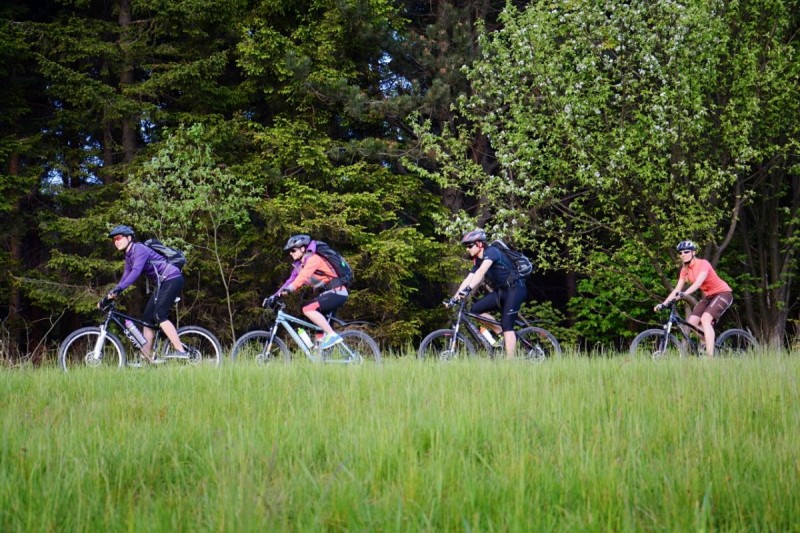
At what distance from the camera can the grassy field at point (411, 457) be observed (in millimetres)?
3188

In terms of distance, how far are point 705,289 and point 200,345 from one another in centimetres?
759

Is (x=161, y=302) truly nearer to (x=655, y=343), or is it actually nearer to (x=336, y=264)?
(x=336, y=264)

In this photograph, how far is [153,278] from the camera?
10562 mm

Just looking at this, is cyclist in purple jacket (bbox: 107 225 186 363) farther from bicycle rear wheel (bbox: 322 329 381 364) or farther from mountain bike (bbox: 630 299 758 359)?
mountain bike (bbox: 630 299 758 359)

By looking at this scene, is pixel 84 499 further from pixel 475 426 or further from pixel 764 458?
pixel 764 458

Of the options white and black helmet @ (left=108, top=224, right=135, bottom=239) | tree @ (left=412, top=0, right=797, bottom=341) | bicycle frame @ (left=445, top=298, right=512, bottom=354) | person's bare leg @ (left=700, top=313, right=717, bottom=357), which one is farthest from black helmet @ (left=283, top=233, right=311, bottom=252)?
tree @ (left=412, top=0, right=797, bottom=341)

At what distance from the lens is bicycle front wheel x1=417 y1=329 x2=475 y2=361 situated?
10.5 metres

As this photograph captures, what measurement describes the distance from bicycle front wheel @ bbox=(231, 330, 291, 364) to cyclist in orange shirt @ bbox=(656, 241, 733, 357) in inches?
221

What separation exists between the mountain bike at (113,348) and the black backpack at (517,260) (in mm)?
4145

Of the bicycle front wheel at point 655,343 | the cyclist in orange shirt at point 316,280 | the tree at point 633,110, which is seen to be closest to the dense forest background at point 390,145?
the tree at point 633,110

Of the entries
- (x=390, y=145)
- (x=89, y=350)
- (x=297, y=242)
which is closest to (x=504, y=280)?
(x=297, y=242)

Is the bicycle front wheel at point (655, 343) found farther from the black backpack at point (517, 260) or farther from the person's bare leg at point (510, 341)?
the black backpack at point (517, 260)

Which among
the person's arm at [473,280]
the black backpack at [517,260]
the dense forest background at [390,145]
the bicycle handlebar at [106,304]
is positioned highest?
the dense forest background at [390,145]

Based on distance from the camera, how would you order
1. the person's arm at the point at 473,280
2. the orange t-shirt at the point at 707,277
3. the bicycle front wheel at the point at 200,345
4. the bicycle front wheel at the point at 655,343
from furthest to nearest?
the orange t-shirt at the point at 707,277, the bicycle front wheel at the point at 655,343, the bicycle front wheel at the point at 200,345, the person's arm at the point at 473,280
